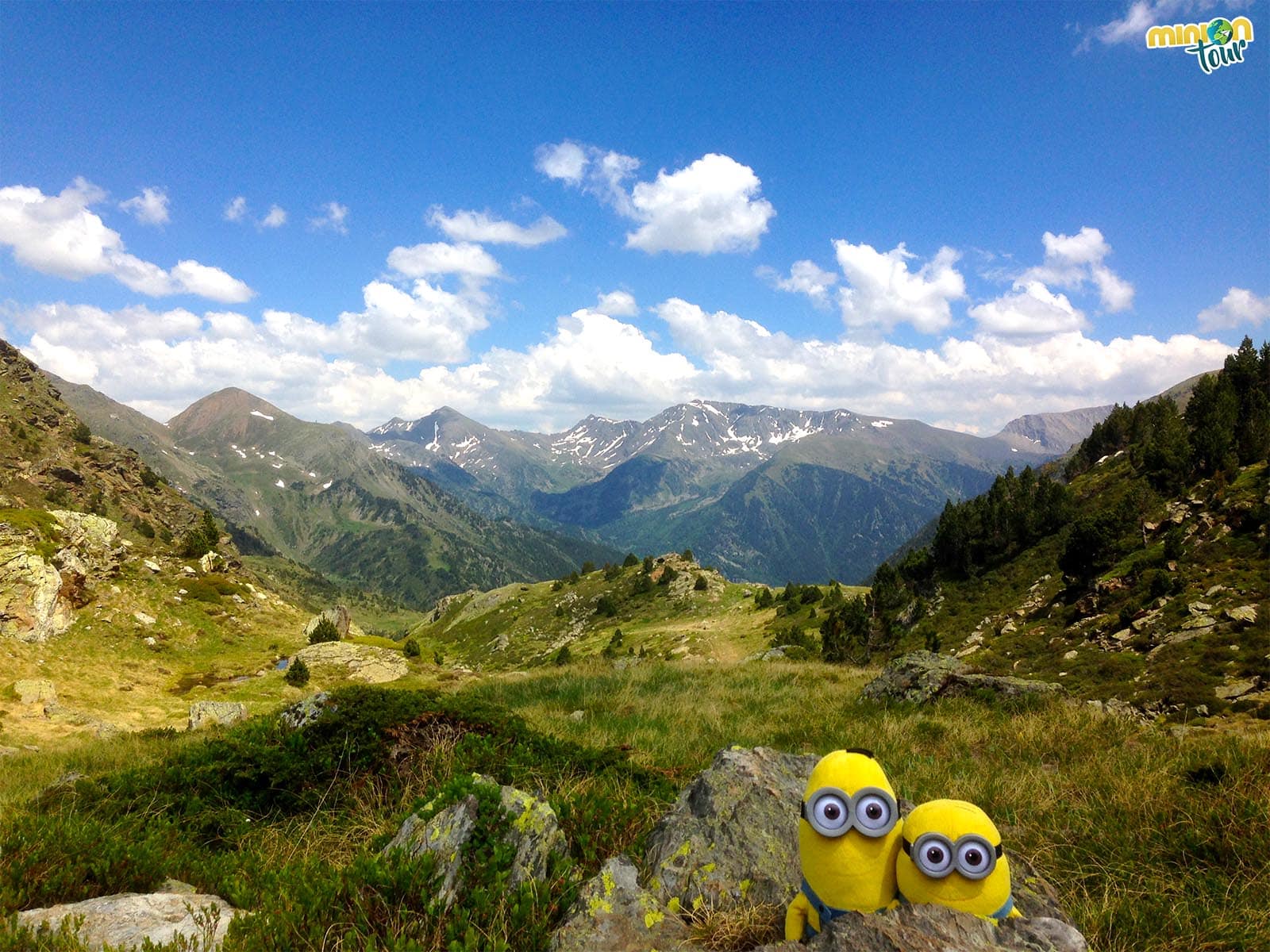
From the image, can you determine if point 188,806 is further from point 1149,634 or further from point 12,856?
point 1149,634

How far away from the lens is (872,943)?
2.53 meters

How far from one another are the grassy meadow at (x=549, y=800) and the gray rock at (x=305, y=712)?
0.34 m

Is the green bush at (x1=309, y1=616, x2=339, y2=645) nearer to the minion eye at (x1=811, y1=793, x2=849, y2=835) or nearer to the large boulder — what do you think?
the large boulder

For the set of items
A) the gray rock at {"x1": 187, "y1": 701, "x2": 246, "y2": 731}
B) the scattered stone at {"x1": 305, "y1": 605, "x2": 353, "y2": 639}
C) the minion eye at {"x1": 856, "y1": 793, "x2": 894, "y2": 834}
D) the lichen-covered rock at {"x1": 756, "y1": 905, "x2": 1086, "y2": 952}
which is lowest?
the scattered stone at {"x1": 305, "y1": 605, "x2": 353, "y2": 639}

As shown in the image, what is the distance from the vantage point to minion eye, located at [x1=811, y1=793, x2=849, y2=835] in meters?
2.79

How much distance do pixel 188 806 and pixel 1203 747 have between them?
43.0 ft

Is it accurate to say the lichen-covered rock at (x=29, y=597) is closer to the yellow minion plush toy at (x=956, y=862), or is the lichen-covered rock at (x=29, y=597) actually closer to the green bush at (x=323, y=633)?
the green bush at (x=323, y=633)

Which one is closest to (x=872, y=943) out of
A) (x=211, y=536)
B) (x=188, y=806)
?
(x=188, y=806)

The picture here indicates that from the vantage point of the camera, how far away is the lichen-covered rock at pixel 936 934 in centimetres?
248

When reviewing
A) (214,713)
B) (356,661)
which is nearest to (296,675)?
(356,661)

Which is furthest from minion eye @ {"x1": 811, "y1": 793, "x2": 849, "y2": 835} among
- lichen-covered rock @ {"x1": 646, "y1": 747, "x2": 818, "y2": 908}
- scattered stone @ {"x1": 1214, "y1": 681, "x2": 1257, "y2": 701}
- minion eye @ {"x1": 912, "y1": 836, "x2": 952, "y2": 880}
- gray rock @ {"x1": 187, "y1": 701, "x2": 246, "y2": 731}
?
gray rock @ {"x1": 187, "y1": 701, "x2": 246, "y2": 731}

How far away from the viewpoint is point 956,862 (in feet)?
8.69

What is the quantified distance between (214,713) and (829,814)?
2405 centimetres

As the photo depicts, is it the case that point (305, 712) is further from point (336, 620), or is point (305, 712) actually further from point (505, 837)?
point (336, 620)
